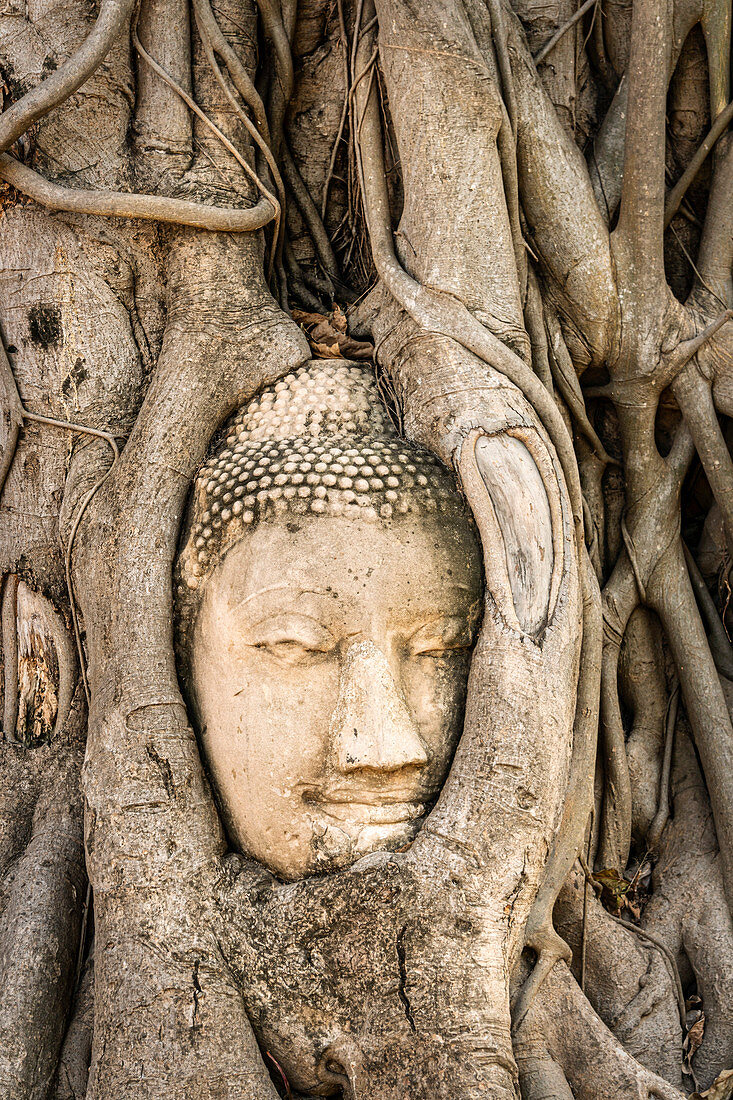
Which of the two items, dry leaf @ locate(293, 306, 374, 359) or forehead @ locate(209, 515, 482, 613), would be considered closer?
forehead @ locate(209, 515, 482, 613)

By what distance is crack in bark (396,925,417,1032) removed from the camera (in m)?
1.97

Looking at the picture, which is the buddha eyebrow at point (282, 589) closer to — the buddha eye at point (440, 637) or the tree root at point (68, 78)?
the buddha eye at point (440, 637)

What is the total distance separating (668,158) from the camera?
3223 millimetres

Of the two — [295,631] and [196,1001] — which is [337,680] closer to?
[295,631]

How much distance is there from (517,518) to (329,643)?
55cm

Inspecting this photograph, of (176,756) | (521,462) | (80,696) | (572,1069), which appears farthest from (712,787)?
(80,696)

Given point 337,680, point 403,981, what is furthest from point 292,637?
point 403,981

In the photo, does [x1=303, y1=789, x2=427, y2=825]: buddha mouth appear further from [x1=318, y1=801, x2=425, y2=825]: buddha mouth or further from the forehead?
the forehead

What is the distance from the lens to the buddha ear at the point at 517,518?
228 cm

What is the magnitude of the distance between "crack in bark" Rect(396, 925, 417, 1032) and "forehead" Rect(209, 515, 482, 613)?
713 millimetres

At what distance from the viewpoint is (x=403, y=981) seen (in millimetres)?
1991

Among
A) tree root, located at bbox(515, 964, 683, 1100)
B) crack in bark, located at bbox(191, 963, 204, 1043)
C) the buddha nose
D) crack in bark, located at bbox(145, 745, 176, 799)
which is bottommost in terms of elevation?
tree root, located at bbox(515, 964, 683, 1100)

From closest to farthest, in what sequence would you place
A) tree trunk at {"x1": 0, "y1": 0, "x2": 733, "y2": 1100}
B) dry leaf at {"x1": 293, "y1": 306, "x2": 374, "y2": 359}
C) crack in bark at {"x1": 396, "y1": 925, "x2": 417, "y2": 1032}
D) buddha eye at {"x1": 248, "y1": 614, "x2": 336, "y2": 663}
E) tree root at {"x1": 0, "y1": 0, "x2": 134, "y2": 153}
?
crack in bark at {"x1": 396, "y1": 925, "x2": 417, "y2": 1032} → tree trunk at {"x1": 0, "y1": 0, "x2": 733, "y2": 1100} → buddha eye at {"x1": 248, "y1": 614, "x2": 336, "y2": 663} → tree root at {"x1": 0, "y1": 0, "x2": 134, "y2": 153} → dry leaf at {"x1": 293, "y1": 306, "x2": 374, "y2": 359}

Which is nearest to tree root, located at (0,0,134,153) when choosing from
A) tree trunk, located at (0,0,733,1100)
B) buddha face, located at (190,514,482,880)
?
tree trunk, located at (0,0,733,1100)
